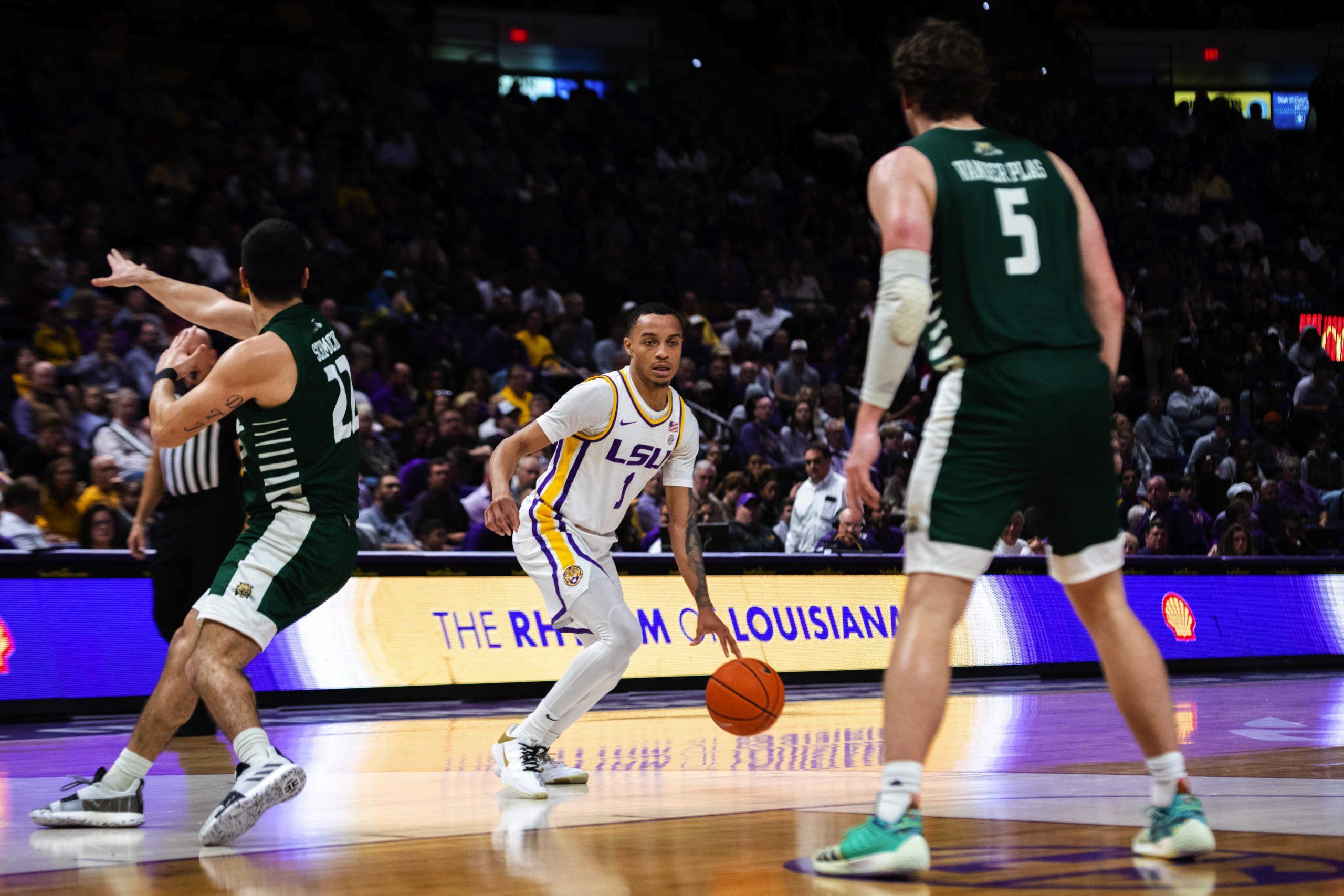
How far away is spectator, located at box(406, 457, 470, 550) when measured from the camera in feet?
44.1

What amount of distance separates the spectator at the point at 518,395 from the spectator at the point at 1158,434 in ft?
26.1

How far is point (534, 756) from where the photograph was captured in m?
6.65

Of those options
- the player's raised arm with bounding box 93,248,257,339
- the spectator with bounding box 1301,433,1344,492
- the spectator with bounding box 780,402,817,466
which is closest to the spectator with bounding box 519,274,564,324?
the spectator with bounding box 780,402,817,466

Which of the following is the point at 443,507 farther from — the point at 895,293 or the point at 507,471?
the point at 895,293

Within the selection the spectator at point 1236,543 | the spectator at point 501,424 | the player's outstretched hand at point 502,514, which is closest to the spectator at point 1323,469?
the spectator at point 1236,543

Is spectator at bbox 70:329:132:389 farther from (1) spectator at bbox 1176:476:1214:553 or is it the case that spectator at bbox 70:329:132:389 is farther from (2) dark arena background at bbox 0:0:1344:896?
(1) spectator at bbox 1176:476:1214:553

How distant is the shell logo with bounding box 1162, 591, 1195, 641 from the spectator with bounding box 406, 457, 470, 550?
20.5 ft

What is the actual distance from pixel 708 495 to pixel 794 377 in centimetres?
426

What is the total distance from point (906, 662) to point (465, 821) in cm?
203

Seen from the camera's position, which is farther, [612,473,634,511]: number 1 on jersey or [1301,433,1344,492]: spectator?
[1301,433,1344,492]: spectator

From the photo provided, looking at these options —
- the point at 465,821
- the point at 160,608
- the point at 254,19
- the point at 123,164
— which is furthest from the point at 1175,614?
the point at 254,19

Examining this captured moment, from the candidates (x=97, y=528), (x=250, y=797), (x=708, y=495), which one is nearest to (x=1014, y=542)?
(x=708, y=495)

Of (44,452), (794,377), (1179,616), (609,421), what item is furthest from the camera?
(794,377)

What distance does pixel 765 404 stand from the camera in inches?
646
